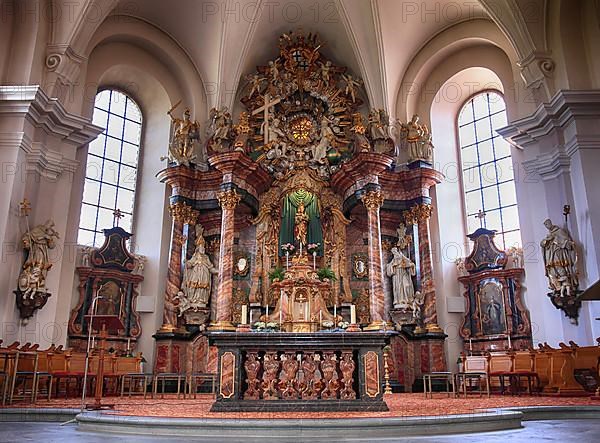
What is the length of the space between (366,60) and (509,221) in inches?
240

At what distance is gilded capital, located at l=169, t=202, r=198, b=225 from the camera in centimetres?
1448

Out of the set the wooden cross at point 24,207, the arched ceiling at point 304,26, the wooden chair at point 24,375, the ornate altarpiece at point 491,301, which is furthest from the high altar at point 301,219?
the wooden cross at point 24,207

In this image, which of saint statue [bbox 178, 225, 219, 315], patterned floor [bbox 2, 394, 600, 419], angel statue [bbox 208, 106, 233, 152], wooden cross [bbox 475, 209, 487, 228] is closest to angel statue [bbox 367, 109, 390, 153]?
wooden cross [bbox 475, 209, 487, 228]

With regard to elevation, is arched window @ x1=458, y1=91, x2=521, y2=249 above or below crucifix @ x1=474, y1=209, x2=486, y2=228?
above

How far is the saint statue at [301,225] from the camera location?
14609 mm

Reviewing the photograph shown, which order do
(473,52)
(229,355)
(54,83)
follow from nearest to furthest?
(229,355)
(54,83)
(473,52)

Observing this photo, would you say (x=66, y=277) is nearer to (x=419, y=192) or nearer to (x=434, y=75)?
(x=419, y=192)

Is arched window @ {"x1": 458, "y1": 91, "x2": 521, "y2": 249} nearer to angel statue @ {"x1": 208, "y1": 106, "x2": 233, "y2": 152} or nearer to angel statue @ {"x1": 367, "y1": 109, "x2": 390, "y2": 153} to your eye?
angel statue @ {"x1": 367, "y1": 109, "x2": 390, "y2": 153}

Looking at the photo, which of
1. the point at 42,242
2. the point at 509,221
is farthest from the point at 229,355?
the point at 509,221

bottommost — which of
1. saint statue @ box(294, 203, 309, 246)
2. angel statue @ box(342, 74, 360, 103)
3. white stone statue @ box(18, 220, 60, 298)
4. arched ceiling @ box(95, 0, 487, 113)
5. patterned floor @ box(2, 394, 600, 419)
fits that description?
patterned floor @ box(2, 394, 600, 419)

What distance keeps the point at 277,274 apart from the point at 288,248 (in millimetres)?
752

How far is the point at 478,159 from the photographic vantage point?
1603cm

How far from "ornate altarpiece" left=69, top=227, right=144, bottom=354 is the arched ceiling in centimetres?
508

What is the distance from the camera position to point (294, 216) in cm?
1496
